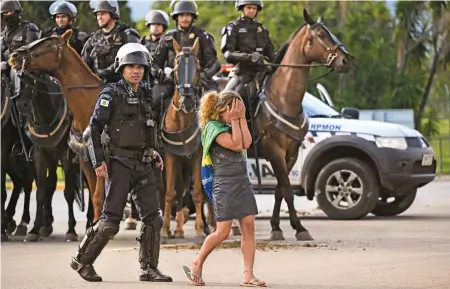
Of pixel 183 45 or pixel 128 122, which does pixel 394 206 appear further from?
pixel 128 122

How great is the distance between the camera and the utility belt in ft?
39.1

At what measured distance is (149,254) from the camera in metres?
12.0

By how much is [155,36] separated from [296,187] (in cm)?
428

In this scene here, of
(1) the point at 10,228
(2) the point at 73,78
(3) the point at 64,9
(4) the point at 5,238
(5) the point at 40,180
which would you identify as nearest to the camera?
(2) the point at 73,78

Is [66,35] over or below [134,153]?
over

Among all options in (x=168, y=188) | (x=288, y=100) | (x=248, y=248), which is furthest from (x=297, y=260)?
(x=288, y=100)

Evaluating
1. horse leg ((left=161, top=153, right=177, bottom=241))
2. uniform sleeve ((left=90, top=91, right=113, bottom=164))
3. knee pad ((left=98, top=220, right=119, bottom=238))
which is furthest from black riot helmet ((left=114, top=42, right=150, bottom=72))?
horse leg ((left=161, top=153, right=177, bottom=241))

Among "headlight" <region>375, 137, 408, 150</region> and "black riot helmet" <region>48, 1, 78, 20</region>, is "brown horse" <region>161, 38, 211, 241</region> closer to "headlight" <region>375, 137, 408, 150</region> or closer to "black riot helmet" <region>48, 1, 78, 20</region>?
"black riot helmet" <region>48, 1, 78, 20</region>

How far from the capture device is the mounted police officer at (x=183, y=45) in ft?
54.9

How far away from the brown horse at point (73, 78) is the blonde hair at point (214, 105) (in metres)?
4.75

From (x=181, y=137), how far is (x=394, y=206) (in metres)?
6.06

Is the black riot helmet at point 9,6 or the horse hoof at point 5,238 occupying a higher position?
the black riot helmet at point 9,6

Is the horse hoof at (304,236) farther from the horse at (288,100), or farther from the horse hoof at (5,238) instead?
the horse hoof at (5,238)

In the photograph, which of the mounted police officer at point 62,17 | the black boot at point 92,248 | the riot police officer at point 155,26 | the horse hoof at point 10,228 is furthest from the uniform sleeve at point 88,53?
the black boot at point 92,248
